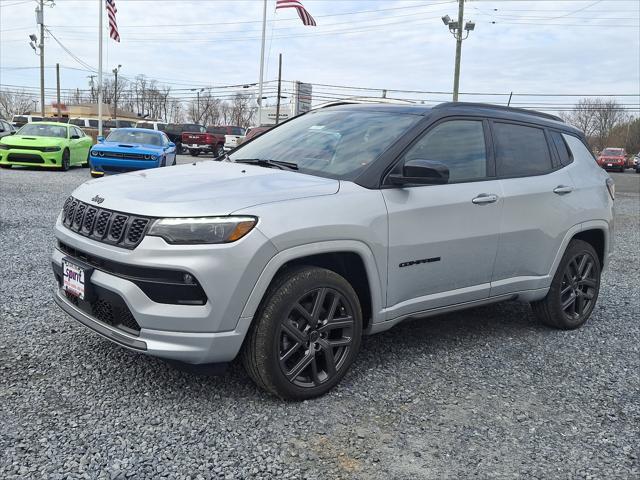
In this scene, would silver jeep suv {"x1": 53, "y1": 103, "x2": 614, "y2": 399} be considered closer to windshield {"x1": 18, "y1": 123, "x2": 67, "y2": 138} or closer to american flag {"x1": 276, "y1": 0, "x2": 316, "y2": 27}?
windshield {"x1": 18, "y1": 123, "x2": 67, "y2": 138}

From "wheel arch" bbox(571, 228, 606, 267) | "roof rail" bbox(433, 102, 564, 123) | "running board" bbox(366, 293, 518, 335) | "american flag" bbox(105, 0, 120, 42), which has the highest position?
"american flag" bbox(105, 0, 120, 42)

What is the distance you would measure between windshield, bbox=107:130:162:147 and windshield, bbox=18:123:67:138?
2.73 metres

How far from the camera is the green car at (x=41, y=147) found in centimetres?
1591

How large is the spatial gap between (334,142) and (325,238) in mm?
1007

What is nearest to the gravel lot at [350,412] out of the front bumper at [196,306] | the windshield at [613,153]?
the front bumper at [196,306]

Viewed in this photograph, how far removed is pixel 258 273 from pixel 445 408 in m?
1.34

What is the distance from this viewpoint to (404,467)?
8.96 feet

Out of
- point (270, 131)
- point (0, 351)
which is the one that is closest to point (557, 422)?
point (270, 131)

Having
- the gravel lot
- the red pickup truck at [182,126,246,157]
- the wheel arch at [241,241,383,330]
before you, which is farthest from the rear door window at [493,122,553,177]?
the red pickup truck at [182,126,246,157]

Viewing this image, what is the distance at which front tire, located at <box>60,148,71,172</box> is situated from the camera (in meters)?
16.5

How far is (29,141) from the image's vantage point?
16078mm

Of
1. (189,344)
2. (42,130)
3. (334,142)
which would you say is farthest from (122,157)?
(189,344)

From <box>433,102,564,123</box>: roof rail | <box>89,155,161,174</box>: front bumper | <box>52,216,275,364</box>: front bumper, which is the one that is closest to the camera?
<box>52,216,275,364</box>: front bumper

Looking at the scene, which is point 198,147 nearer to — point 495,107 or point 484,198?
point 495,107
